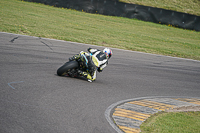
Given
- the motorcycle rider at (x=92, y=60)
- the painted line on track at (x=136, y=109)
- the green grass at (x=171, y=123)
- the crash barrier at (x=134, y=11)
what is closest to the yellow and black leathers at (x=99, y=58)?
the motorcycle rider at (x=92, y=60)

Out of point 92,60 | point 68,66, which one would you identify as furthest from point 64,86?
point 92,60

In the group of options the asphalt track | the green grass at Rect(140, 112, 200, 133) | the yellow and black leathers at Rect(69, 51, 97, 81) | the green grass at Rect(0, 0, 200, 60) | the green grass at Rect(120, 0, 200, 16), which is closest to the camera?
the asphalt track

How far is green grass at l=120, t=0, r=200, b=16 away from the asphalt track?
55.7ft

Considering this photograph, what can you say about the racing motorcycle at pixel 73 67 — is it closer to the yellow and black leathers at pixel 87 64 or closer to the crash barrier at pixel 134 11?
the yellow and black leathers at pixel 87 64

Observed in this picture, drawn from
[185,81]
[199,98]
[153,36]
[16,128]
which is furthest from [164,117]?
[153,36]

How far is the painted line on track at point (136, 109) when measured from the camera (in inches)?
198

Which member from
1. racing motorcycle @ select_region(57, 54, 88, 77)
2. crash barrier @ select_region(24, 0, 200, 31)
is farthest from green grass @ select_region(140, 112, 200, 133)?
crash barrier @ select_region(24, 0, 200, 31)

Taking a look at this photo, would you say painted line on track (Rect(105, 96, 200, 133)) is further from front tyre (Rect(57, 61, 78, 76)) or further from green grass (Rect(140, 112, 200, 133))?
front tyre (Rect(57, 61, 78, 76))

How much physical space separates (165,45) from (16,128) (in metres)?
16.5

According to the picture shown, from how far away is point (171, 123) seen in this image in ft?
17.1

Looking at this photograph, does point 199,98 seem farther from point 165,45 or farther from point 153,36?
Answer: point 153,36

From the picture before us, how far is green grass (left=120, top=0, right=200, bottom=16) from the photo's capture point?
28.3 meters

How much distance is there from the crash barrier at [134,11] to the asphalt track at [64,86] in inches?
459

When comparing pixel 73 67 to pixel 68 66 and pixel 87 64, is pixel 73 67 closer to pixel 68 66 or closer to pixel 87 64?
pixel 68 66
